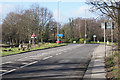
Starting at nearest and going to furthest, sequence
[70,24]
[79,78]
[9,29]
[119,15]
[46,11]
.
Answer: [79,78], [119,15], [9,29], [46,11], [70,24]

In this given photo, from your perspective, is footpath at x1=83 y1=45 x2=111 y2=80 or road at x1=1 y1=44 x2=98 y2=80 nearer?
footpath at x1=83 y1=45 x2=111 y2=80

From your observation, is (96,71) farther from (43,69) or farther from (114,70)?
(43,69)

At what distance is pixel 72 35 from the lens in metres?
80.8

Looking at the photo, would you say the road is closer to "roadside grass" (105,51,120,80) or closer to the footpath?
the footpath

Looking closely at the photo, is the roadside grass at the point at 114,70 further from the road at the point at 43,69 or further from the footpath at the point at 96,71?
the road at the point at 43,69

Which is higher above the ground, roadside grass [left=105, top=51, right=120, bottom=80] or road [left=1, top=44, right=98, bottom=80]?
roadside grass [left=105, top=51, right=120, bottom=80]

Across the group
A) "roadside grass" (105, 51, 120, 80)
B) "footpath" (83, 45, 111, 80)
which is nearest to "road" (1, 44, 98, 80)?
"footpath" (83, 45, 111, 80)

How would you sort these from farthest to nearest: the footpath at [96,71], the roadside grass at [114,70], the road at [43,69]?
the road at [43,69] → the footpath at [96,71] → the roadside grass at [114,70]

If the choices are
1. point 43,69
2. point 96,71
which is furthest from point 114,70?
point 43,69

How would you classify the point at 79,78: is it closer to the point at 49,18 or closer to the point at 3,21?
the point at 3,21

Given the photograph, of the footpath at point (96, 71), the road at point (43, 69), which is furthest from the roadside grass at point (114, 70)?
the road at point (43, 69)

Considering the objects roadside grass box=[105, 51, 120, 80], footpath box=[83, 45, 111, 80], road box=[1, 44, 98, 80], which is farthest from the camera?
road box=[1, 44, 98, 80]

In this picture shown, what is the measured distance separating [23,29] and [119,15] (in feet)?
145

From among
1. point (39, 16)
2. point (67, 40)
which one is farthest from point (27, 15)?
point (67, 40)
